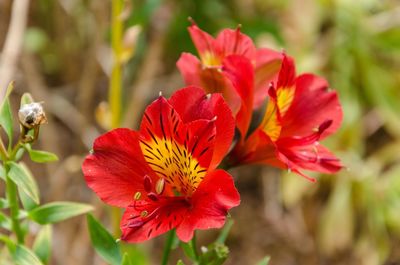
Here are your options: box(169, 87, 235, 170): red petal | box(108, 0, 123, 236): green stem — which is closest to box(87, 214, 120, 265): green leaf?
box(169, 87, 235, 170): red petal

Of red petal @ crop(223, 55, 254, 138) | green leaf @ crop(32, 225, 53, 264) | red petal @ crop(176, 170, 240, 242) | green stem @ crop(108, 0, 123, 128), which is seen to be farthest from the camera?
green stem @ crop(108, 0, 123, 128)

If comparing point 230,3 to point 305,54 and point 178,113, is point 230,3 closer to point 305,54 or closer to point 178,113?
point 305,54

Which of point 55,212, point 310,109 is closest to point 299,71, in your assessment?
point 310,109

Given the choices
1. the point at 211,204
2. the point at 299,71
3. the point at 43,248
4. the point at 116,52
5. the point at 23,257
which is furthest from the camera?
the point at 299,71

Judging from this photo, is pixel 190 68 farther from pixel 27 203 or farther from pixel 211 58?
pixel 27 203

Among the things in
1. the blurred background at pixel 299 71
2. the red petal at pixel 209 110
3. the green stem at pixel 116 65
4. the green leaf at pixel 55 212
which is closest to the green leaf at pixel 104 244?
the green leaf at pixel 55 212

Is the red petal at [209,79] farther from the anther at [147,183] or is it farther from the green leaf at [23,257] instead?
the green leaf at [23,257]

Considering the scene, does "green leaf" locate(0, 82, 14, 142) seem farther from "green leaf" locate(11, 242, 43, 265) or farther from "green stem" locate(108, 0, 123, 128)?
"green stem" locate(108, 0, 123, 128)
